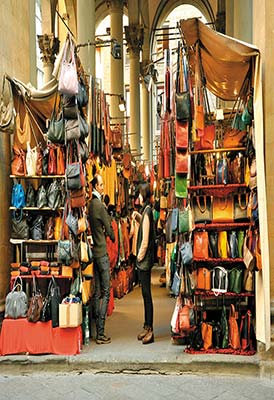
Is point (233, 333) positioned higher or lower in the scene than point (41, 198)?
lower

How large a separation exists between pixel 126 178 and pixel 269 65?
6178 millimetres

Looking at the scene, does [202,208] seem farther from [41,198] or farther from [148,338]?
[41,198]

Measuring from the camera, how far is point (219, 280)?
5.52 metres

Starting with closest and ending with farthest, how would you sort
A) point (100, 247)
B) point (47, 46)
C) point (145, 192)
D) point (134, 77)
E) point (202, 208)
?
point (202, 208)
point (145, 192)
point (100, 247)
point (47, 46)
point (134, 77)

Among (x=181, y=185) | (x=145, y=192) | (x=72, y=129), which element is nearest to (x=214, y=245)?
(x=181, y=185)

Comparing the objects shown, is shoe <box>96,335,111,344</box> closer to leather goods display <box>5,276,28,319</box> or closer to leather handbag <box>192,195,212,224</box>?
leather goods display <box>5,276,28,319</box>

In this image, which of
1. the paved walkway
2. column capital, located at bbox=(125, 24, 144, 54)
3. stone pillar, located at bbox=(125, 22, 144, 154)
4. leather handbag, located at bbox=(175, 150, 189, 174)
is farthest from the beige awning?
column capital, located at bbox=(125, 24, 144, 54)

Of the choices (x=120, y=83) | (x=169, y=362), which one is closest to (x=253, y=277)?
(x=169, y=362)

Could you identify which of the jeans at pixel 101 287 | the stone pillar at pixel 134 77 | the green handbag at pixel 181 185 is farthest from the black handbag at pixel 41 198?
the stone pillar at pixel 134 77

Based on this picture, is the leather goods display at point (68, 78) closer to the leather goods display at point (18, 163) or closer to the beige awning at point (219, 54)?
the leather goods display at point (18, 163)

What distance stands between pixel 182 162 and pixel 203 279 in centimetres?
150

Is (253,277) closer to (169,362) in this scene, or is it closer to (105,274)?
(169,362)

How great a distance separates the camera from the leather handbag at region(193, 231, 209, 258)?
220 inches

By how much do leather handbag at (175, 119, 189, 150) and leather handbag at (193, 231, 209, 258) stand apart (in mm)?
1134
